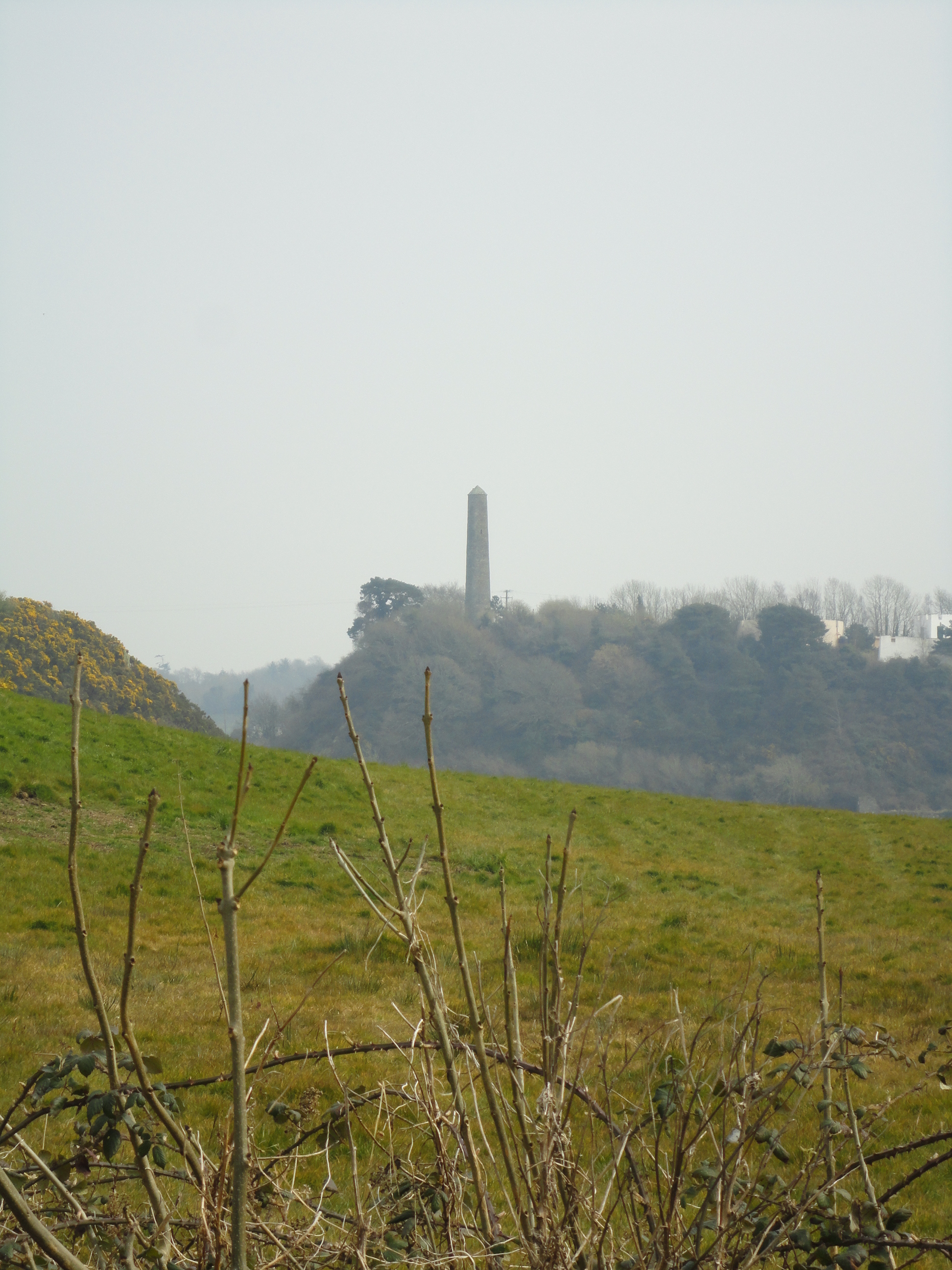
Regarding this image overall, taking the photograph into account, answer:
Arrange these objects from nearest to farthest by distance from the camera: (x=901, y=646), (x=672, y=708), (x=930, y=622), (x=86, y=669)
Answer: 1. (x=86, y=669)
2. (x=672, y=708)
3. (x=901, y=646)
4. (x=930, y=622)

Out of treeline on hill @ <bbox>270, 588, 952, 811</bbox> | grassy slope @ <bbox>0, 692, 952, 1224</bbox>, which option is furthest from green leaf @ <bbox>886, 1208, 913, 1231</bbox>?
treeline on hill @ <bbox>270, 588, 952, 811</bbox>

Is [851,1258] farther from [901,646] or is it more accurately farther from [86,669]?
[901,646]

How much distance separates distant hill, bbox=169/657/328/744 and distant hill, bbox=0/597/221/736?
25.0 metres

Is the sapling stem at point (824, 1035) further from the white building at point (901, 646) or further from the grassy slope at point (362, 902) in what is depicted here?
the white building at point (901, 646)

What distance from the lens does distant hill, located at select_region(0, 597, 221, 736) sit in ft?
91.1

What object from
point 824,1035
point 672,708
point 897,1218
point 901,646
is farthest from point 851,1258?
point 901,646

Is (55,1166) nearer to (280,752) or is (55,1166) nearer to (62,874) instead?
(62,874)

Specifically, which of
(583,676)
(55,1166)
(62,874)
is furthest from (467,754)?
(55,1166)

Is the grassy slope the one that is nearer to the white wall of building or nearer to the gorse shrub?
the gorse shrub

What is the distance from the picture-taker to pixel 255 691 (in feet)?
254

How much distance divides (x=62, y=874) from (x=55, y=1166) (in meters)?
9.87

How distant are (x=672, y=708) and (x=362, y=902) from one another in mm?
59745

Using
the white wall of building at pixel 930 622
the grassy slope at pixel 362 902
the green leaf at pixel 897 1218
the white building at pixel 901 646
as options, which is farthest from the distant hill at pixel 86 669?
the white wall of building at pixel 930 622

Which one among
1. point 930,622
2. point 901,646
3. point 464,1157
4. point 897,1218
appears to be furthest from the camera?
point 930,622
